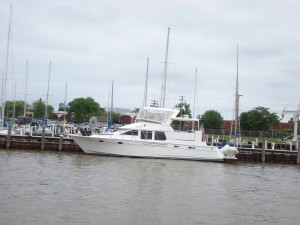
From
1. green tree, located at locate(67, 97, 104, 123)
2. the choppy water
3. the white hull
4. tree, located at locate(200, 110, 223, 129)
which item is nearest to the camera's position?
the choppy water

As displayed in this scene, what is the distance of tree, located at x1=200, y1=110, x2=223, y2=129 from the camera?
109125 millimetres

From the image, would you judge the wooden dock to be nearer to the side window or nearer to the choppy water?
the choppy water

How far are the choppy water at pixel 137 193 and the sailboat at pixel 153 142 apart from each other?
116 inches

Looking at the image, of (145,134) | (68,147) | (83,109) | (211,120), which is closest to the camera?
(145,134)

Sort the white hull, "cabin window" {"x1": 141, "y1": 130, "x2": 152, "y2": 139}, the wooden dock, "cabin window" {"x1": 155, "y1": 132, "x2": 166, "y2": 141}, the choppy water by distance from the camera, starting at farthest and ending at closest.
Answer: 1. the wooden dock
2. "cabin window" {"x1": 155, "y1": 132, "x2": 166, "y2": 141}
3. "cabin window" {"x1": 141, "y1": 130, "x2": 152, "y2": 139}
4. the white hull
5. the choppy water

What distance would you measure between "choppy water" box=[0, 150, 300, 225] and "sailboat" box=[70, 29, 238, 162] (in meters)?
2.94

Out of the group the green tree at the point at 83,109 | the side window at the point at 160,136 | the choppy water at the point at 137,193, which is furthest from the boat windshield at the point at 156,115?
the green tree at the point at 83,109

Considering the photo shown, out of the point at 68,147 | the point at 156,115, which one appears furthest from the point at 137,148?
the point at 68,147

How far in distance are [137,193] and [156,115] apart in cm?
1643

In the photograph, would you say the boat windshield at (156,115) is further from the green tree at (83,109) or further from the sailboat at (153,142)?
the green tree at (83,109)

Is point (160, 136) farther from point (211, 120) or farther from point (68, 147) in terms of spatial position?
point (211, 120)

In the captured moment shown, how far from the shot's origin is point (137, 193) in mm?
18453

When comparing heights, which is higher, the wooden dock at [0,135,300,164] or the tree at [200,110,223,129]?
the tree at [200,110,223,129]

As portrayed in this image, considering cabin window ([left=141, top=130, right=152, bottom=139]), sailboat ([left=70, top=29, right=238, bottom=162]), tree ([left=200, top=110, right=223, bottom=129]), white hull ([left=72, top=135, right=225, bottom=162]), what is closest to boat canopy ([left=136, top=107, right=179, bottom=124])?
sailboat ([left=70, top=29, right=238, bottom=162])
